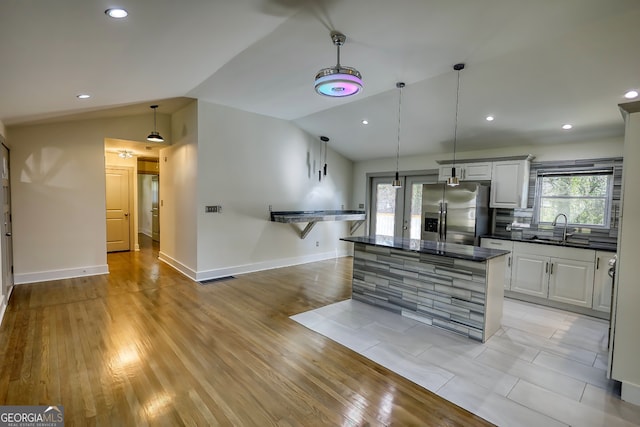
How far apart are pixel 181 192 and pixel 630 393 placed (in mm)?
5992

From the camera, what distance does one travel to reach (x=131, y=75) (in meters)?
3.08

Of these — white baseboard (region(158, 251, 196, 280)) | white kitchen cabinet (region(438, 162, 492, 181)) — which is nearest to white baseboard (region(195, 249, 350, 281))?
white baseboard (region(158, 251, 196, 280))

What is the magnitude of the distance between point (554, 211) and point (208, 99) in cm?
560

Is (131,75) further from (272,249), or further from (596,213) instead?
(596,213)

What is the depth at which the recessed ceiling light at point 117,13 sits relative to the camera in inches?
73.1

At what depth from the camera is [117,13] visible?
6.23 feet

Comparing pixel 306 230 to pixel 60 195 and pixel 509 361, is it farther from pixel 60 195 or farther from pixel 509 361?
pixel 509 361

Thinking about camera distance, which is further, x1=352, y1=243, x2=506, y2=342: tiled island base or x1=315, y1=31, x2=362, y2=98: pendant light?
x1=352, y1=243, x2=506, y2=342: tiled island base

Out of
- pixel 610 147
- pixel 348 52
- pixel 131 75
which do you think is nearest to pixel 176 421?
pixel 131 75

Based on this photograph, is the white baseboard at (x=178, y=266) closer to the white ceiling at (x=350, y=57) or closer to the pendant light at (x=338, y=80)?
the white ceiling at (x=350, y=57)

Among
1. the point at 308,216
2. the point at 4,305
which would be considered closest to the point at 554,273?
the point at 308,216

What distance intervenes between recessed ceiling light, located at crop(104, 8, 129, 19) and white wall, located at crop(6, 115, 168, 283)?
403cm

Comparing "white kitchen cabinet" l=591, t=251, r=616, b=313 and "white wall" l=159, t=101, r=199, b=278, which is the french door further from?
"white wall" l=159, t=101, r=199, b=278

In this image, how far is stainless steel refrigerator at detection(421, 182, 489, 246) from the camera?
4.88 meters
